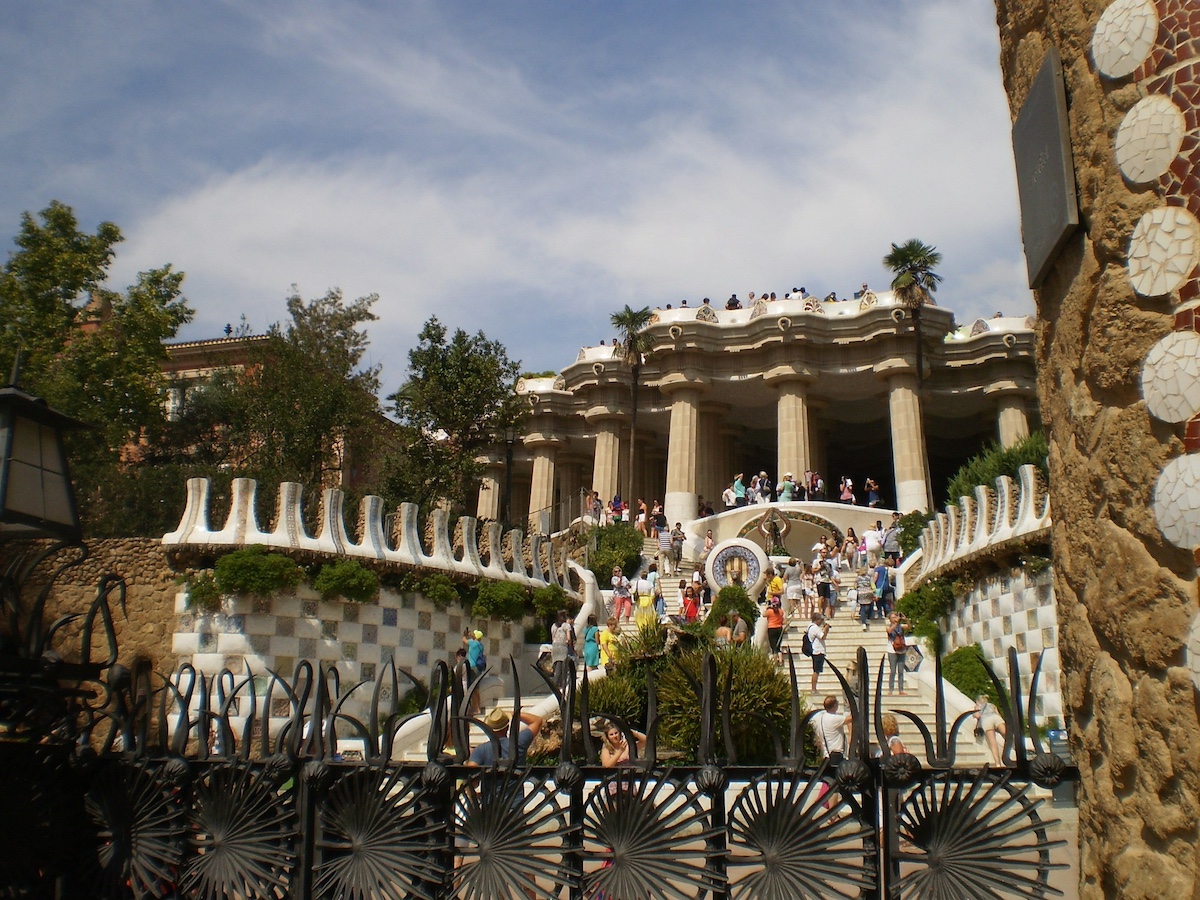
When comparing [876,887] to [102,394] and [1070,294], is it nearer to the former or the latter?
[1070,294]

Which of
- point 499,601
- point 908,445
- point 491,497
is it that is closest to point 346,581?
point 499,601

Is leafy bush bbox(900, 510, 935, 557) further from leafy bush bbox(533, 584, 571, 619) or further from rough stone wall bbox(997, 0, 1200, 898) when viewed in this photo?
rough stone wall bbox(997, 0, 1200, 898)

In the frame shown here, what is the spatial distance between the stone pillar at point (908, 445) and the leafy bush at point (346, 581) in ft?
71.1

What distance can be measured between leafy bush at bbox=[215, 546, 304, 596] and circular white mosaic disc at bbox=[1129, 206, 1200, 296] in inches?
688

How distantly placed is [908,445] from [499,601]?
65.3 feet

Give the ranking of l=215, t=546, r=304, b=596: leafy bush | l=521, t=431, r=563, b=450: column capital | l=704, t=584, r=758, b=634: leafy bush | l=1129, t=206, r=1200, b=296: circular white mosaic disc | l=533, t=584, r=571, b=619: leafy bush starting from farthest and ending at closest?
l=521, t=431, r=563, b=450: column capital → l=533, t=584, r=571, b=619: leafy bush → l=704, t=584, r=758, b=634: leafy bush → l=215, t=546, r=304, b=596: leafy bush → l=1129, t=206, r=1200, b=296: circular white mosaic disc

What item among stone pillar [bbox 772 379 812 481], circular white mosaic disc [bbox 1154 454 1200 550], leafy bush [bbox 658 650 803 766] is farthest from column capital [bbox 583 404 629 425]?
circular white mosaic disc [bbox 1154 454 1200 550]

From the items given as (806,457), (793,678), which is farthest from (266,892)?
(806,457)

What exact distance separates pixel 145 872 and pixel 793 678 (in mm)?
2971

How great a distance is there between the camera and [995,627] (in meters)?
18.9

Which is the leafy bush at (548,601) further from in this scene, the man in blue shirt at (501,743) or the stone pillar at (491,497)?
the stone pillar at (491,497)

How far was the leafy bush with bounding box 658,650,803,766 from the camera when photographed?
50.2 feet

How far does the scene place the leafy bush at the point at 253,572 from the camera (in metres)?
19.0

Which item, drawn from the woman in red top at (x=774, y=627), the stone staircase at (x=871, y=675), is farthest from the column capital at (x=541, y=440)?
the woman in red top at (x=774, y=627)
